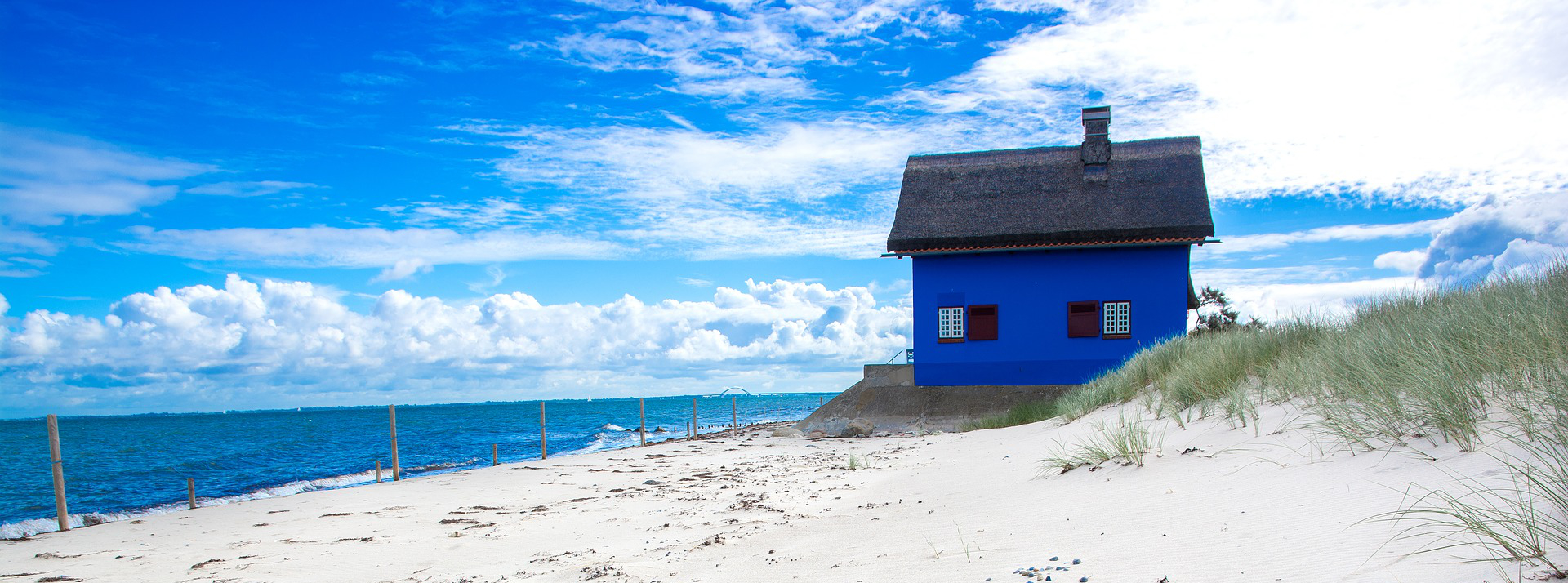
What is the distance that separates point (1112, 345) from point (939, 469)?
1495cm

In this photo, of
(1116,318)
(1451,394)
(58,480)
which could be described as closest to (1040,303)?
(1116,318)

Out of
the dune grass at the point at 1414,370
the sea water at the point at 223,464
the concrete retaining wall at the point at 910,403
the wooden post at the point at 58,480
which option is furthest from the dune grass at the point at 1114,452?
the sea water at the point at 223,464

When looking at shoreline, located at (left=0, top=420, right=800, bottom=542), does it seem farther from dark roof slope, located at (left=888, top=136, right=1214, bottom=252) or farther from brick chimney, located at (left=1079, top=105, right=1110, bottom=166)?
brick chimney, located at (left=1079, top=105, right=1110, bottom=166)

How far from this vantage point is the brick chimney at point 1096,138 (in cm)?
2360

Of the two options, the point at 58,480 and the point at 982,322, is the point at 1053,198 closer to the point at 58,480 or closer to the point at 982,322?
the point at 982,322

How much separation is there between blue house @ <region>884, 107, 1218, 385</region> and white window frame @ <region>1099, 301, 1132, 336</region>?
0.09 feet

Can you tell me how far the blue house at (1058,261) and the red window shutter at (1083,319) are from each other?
0.03m

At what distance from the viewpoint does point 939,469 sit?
8.84 meters

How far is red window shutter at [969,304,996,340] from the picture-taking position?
22.5 meters

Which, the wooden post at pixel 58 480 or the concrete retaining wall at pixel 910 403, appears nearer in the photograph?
the wooden post at pixel 58 480

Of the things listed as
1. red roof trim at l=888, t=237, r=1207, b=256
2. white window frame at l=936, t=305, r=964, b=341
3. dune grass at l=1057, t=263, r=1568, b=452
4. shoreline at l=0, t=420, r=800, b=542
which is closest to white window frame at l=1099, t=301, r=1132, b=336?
red roof trim at l=888, t=237, r=1207, b=256

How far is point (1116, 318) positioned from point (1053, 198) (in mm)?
4042

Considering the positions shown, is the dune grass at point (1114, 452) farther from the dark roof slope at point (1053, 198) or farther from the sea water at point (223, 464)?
the sea water at point (223, 464)

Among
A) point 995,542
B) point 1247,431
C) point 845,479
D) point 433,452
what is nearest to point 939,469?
point 845,479
